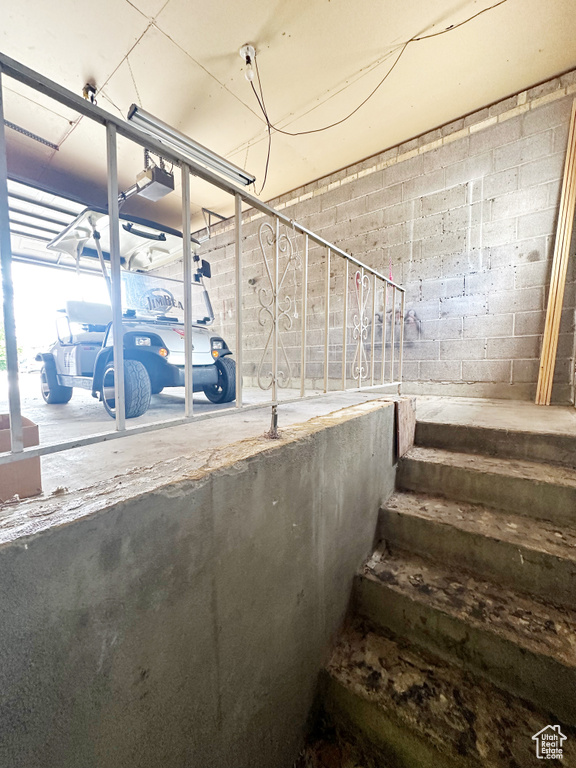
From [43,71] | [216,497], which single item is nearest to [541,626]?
[216,497]

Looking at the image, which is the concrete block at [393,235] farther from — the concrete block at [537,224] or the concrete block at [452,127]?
the concrete block at [537,224]

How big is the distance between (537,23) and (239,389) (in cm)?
351

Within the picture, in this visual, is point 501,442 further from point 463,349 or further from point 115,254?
point 115,254

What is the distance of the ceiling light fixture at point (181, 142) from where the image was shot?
2.53 metres

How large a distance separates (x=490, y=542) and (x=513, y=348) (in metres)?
2.33

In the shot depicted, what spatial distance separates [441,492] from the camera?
5.55ft

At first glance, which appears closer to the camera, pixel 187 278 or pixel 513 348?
pixel 187 278

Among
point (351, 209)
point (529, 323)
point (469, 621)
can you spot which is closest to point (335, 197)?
point (351, 209)

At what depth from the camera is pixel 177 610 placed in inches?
28.7

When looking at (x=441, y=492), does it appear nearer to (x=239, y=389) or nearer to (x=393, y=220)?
(x=239, y=389)

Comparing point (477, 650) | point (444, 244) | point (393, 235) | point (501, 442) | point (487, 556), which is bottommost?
point (477, 650)

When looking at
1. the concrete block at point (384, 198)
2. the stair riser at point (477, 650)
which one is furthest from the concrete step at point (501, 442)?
the concrete block at point (384, 198)

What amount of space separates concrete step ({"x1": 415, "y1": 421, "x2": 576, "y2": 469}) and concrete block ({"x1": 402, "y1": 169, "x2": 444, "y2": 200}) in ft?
9.05

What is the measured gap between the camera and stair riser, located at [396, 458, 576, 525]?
4.51 feet
